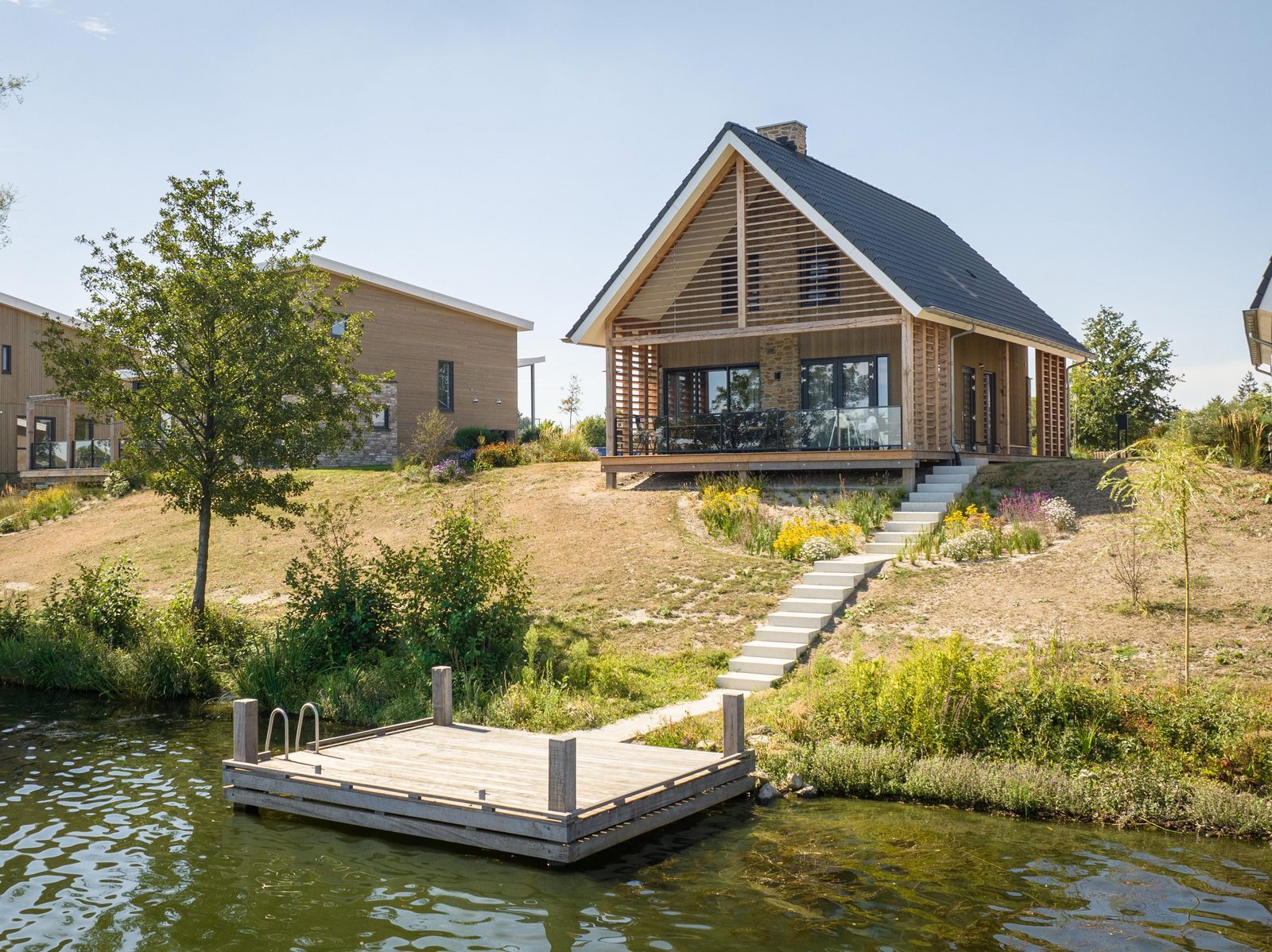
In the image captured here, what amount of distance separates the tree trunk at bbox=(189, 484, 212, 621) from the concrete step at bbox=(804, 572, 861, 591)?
9.34 metres

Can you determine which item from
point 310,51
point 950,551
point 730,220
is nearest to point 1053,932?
point 950,551

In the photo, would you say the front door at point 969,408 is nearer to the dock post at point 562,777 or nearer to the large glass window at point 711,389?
the large glass window at point 711,389

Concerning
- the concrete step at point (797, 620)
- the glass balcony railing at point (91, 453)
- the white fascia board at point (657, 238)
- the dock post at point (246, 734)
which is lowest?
the dock post at point (246, 734)

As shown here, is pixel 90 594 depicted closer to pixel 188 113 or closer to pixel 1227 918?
pixel 188 113

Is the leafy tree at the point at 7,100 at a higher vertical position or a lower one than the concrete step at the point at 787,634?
A: higher

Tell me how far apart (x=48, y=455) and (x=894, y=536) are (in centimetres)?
2824

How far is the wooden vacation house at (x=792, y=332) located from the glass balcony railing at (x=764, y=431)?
0.03 m

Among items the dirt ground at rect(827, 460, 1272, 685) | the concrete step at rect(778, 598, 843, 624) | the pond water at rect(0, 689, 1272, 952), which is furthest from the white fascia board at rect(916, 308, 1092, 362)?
the pond water at rect(0, 689, 1272, 952)

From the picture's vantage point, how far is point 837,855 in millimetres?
8484

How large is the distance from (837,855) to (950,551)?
9.18 metres

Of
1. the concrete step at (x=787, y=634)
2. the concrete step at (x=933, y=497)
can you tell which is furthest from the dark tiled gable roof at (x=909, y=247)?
the concrete step at (x=787, y=634)

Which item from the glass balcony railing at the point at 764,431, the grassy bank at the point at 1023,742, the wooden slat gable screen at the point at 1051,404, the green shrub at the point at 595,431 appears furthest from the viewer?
the green shrub at the point at 595,431

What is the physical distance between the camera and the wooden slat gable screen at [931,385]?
71.8 feet

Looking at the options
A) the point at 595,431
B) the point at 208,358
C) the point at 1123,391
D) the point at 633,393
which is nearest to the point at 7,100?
the point at 208,358
